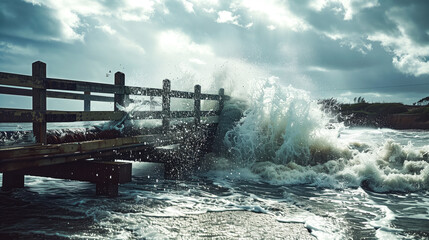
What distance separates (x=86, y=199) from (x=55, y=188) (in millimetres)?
1714

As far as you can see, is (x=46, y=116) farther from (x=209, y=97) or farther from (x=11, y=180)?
(x=209, y=97)

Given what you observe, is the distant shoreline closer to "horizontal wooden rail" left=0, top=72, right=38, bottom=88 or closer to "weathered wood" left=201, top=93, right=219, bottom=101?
"weathered wood" left=201, top=93, right=219, bottom=101

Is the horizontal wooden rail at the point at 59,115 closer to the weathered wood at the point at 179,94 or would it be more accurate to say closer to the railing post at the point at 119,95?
the railing post at the point at 119,95

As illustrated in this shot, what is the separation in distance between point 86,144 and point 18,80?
164 cm

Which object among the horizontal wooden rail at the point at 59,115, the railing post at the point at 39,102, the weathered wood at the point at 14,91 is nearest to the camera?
the horizontal wooden rail at the point at 59,115

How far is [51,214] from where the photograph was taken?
5309mm

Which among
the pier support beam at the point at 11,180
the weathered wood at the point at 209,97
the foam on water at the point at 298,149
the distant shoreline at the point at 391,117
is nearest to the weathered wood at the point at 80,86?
the pier support beam at the point at 11,180

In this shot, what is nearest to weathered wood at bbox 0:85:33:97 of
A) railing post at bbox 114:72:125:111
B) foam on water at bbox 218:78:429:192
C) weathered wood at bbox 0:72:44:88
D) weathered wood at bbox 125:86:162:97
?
railing post at bbox 114:72:125:111

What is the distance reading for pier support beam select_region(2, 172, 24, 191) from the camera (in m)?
7.22

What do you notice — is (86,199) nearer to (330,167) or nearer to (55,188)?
(55,188)

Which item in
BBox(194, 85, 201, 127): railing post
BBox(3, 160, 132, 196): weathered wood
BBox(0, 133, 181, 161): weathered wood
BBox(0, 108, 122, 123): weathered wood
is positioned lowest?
BBox(3, 160, 132, 196): weathered wood

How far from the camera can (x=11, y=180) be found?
23.9 ft

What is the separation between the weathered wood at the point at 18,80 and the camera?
16.0ft

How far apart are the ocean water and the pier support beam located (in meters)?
0.25
